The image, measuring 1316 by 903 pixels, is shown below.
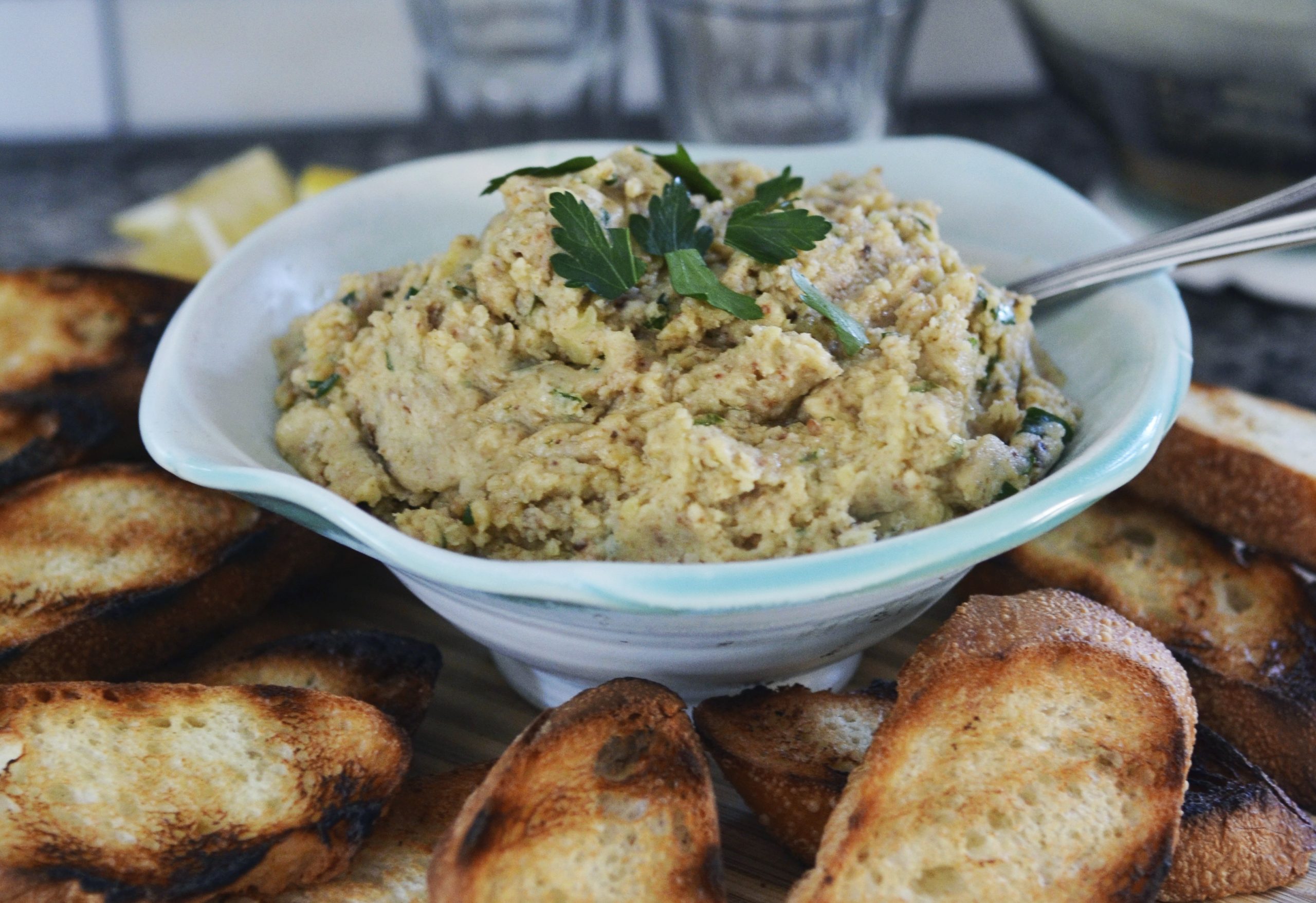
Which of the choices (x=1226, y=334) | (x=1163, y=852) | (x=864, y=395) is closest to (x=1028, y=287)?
(x=864, y=395)

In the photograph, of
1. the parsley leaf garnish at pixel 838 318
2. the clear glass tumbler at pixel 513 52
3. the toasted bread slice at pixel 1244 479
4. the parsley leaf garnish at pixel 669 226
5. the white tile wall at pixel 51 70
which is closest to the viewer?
the parsley leaf garnish at pixel 838 318

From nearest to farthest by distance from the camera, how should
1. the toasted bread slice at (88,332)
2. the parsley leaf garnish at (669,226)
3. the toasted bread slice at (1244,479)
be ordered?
the parsley leaf garnish at (669,226) → the toasted bread slice at (1244,479) → the toasted bread slice at (88,332)

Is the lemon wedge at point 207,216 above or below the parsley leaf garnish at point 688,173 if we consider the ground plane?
below

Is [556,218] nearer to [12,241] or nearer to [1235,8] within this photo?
[1235,8]

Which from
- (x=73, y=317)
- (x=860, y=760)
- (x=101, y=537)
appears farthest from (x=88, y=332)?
(x=860, y=760)

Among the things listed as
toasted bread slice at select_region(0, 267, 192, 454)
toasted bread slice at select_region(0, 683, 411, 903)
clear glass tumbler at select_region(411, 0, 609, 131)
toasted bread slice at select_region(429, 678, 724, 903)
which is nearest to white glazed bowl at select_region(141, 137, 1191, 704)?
toasted bread slice at select_region(429, 678, 724, 903)

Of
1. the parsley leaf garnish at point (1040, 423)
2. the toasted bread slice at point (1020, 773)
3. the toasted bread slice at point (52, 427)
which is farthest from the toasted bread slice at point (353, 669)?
the parsley leaf garnish at point (1040, 423)

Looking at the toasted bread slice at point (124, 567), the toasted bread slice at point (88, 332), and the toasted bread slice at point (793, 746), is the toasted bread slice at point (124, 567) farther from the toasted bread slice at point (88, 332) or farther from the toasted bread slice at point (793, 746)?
the toasted bread slice at point (793, 746)
